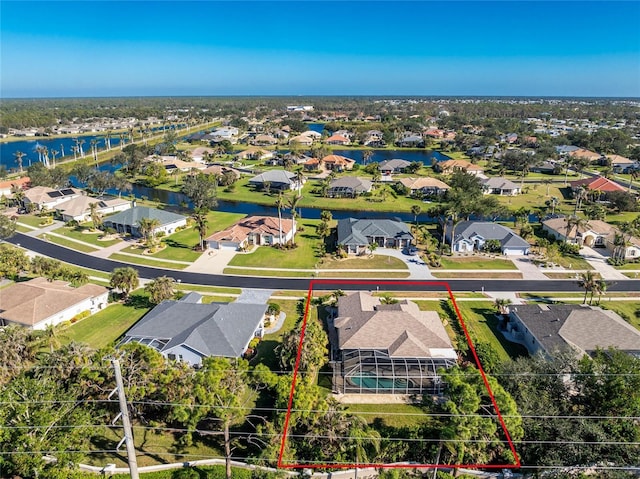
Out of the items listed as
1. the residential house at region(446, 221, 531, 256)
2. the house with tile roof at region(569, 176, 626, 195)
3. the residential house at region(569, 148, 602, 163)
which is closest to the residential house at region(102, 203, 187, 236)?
the residential house at region(446, 221, 531, 256)

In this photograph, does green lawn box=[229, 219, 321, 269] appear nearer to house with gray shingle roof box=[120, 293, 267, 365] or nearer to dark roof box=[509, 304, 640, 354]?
house with gray shingle roof box=[120, 293, 267, 365]

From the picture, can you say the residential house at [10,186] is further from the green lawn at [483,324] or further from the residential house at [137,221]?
the green lawn at [483,324]

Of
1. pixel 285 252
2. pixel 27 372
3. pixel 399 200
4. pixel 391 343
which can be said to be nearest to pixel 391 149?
pixel 399 200

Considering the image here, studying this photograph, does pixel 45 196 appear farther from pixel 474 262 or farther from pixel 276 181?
pixel 474 262

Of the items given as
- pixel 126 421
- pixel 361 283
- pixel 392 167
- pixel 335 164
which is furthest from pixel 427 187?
pixel 126 421

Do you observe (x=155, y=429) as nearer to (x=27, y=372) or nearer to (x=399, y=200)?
(x=27, y=372)

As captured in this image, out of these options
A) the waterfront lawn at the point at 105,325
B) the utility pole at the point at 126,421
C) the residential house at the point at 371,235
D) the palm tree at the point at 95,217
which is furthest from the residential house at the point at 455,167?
the utility pole at the point at 126,421

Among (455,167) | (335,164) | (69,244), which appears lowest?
(69,244)

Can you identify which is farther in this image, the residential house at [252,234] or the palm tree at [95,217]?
the palm tree at [95,217]
